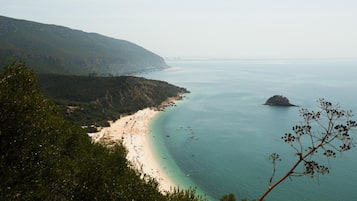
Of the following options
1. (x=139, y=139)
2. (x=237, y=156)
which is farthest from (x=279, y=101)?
(x=139, y=139)

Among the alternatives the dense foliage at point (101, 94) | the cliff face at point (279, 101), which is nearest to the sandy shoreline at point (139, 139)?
the dense foliage at point (101, 94)

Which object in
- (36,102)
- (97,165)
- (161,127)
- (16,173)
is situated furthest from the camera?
(161,127)

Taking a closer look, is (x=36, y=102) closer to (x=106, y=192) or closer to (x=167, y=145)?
(x=106, y=192)

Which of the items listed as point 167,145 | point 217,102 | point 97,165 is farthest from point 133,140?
point 217,102

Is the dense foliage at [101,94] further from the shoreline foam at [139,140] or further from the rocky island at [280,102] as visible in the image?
the rocky island at [280,102]

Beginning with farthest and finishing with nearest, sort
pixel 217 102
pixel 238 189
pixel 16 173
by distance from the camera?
1. pixel 217 102
2. pixel 238 189
3. pixel 16 173

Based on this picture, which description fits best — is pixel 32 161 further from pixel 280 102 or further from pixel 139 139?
pixel 280 102
